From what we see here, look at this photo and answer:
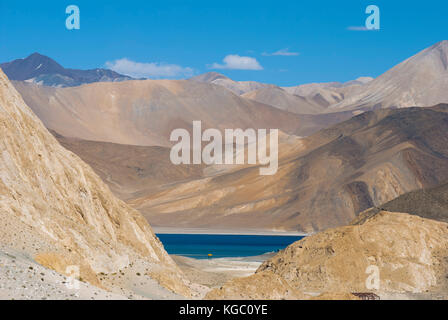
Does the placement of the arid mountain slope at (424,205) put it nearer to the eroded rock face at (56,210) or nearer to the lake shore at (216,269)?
the lake shore at (216,269)

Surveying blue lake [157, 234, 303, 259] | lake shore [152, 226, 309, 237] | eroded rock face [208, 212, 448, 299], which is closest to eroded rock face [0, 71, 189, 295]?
eroded rock face [208, 212, 448, 299]

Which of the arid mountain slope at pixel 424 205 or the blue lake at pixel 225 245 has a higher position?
the arid mountain slope at pixel 424 205

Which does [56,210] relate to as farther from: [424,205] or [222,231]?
[222,231]

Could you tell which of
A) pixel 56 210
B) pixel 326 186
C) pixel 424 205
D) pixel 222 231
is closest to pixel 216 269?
pixel 424 205

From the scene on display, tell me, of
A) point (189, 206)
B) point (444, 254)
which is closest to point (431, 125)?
point (189, 206)

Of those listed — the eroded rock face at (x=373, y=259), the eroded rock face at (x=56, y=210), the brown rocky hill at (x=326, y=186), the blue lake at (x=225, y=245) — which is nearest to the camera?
the eroded rock face at (x=56, y=210)

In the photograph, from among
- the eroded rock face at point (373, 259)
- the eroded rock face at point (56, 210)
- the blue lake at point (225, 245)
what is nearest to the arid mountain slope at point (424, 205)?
the eroded rock face at point (373, 259)

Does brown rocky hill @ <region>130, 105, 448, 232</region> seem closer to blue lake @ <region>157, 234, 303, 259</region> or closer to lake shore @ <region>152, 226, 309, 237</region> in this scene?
lake shore @ <region>152, 226, 309, 237</region>
